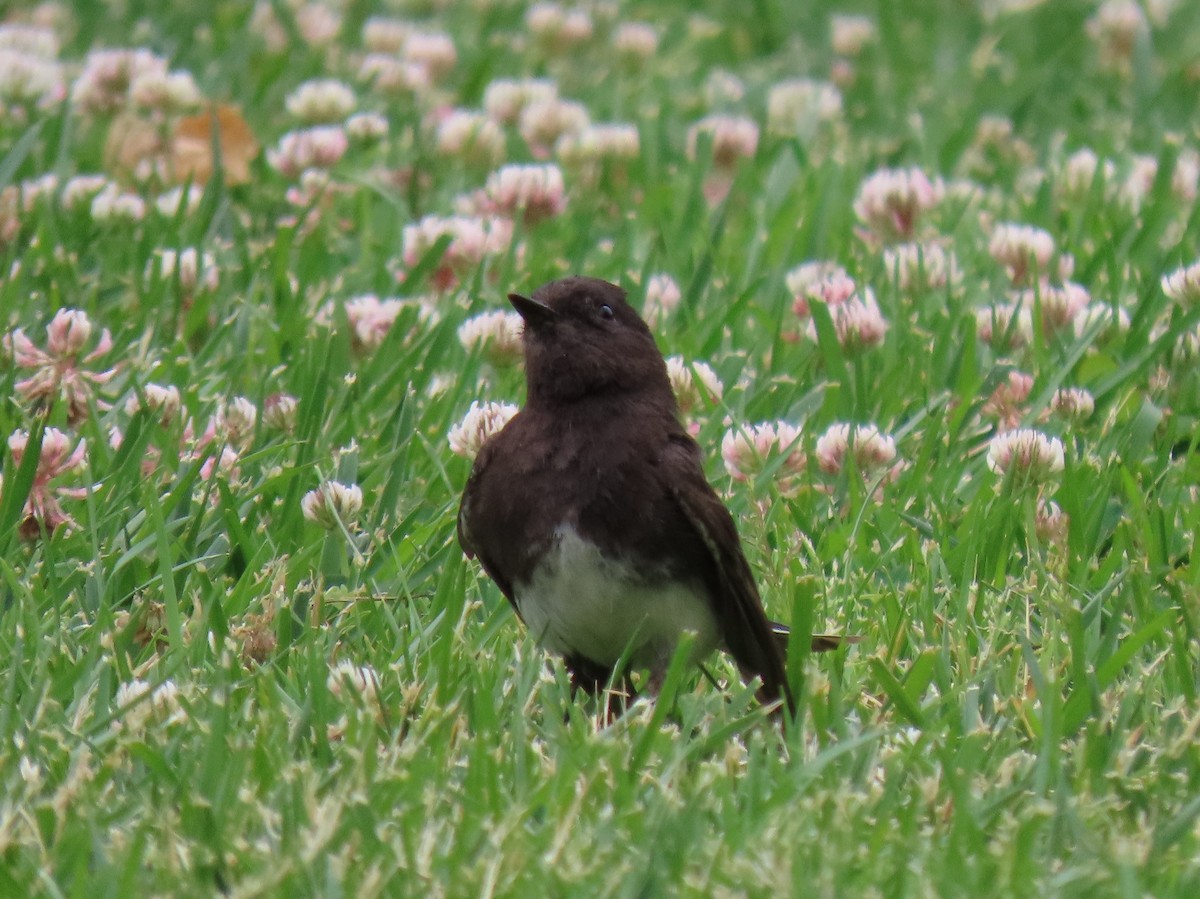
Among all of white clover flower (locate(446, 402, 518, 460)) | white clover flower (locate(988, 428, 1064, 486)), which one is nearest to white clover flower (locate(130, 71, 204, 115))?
white clover flower (locate(446, 402, 518, 460))

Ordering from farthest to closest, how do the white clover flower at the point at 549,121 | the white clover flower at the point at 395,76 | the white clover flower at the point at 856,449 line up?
the white clover flower at the point at 395,76, the white clover flower at the point at 549,121, the white clover flower at the point at 856,449

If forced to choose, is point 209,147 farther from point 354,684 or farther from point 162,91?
point 354,684

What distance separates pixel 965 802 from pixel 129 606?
1731 mm

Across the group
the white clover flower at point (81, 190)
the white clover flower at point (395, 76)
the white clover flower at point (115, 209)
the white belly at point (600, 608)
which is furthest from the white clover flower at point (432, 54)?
the white belly at point (600, 608)

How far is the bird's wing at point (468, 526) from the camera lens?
3926 millimetres

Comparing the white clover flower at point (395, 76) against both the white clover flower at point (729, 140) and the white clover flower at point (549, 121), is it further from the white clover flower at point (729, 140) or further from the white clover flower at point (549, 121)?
the white clover flower at point (729, 140)

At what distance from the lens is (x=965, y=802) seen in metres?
2.99

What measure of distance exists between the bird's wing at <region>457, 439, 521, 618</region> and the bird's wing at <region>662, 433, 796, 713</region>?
0.36 m

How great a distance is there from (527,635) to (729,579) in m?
0.41

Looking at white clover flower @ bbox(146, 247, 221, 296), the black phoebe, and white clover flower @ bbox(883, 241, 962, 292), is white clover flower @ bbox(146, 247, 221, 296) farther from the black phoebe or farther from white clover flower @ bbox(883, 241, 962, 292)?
white clover flower @ bbox(883, 241, 962, 292)

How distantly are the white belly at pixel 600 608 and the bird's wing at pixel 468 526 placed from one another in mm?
52

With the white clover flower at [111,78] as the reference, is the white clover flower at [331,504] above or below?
below

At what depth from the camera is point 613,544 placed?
381cm

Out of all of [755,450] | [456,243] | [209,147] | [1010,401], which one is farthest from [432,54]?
[755,450]
